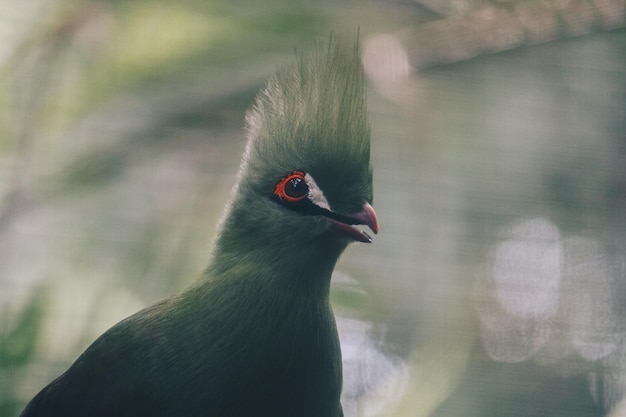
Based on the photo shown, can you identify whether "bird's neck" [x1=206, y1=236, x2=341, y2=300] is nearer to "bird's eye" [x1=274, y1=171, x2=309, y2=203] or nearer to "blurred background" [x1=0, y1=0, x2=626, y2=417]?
"bird's eye" [x1=274, y1=171, x2=309, y2=203]

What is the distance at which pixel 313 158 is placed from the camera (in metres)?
0.97

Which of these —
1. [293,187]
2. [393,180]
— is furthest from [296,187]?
[393,180]

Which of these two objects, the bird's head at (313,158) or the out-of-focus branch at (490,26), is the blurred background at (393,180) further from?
the bird's head at (313,158)

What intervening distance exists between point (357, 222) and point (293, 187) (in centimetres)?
8

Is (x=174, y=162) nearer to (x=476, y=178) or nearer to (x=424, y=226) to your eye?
(x=424, y=226)

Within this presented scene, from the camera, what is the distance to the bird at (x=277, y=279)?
3.17ft

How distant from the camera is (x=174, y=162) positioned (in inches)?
64.9

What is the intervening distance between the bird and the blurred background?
43cm

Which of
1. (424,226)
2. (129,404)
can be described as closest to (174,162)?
(424,226)

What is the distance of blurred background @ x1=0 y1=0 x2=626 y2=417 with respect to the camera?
153 centimetres

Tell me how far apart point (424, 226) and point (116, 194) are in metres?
0.58

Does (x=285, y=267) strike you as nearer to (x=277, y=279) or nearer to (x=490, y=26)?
(x=277, y=279)

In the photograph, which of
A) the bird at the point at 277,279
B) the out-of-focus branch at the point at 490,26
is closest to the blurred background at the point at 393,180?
the out-of-focus branch at the point at 490,26

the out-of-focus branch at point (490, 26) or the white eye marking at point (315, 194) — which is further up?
the out-of-focus branch at point (490, 26)
